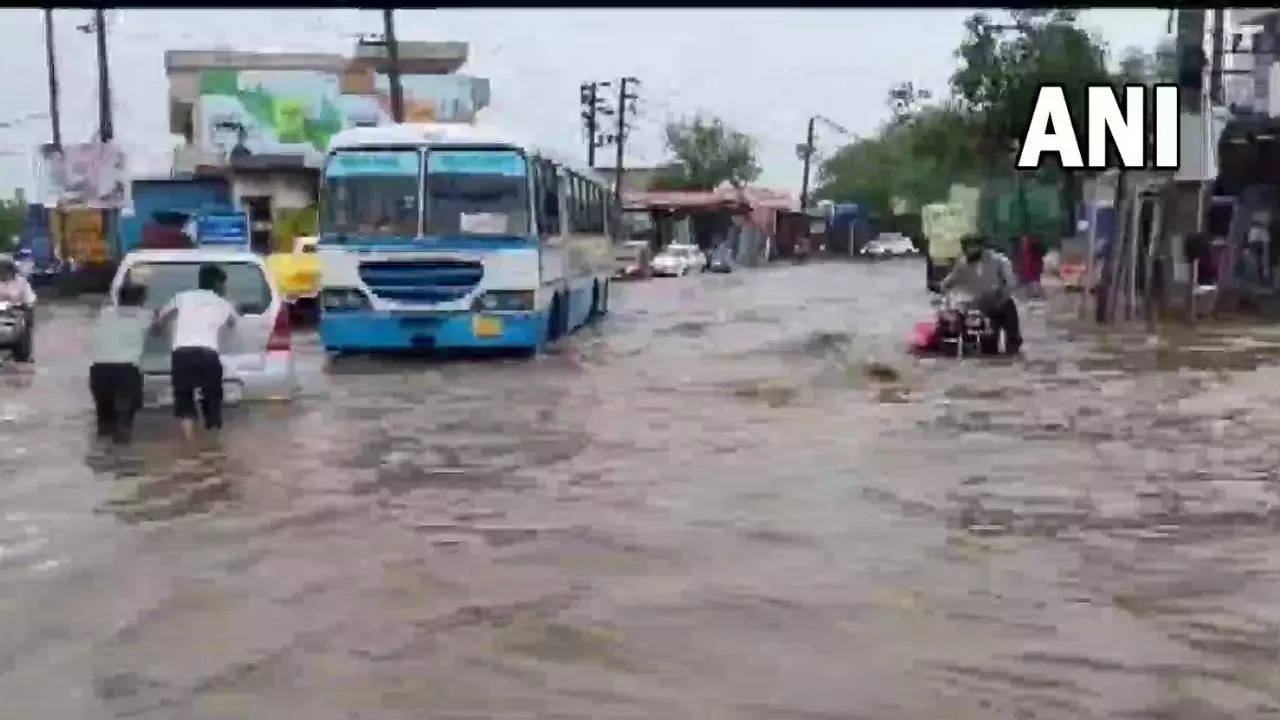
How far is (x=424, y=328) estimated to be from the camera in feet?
64.1

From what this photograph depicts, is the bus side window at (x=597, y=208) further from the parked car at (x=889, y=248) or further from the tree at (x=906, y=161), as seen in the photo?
the parked car at (x=889, y=248)

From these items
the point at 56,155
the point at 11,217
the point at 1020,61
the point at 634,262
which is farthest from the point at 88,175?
the point at 11,217

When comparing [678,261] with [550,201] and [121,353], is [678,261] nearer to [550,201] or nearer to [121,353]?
[550,201]

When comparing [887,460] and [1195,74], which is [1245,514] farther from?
[1195,74]

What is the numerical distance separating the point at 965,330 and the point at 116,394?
33.1 feet

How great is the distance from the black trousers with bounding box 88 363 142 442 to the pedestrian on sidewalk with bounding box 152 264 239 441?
27 centimetres

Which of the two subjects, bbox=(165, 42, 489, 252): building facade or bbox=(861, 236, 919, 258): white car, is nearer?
bbox=(165, 42, 489, 252): building facade

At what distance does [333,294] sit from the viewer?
19.6 metres

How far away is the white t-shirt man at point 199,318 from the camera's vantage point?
12.8m

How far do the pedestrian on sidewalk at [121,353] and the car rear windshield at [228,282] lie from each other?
1595 millimetres

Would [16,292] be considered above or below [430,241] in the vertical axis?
below

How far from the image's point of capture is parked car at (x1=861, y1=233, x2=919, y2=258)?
3100 inches

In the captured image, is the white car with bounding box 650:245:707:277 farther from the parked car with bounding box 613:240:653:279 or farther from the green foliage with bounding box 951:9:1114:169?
the green foliage with bounding box 951:9:1114:169

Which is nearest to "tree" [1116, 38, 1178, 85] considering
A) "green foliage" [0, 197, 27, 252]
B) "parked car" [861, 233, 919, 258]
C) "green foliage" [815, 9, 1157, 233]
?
"green foliage" [815, 9, 1157, 233]
